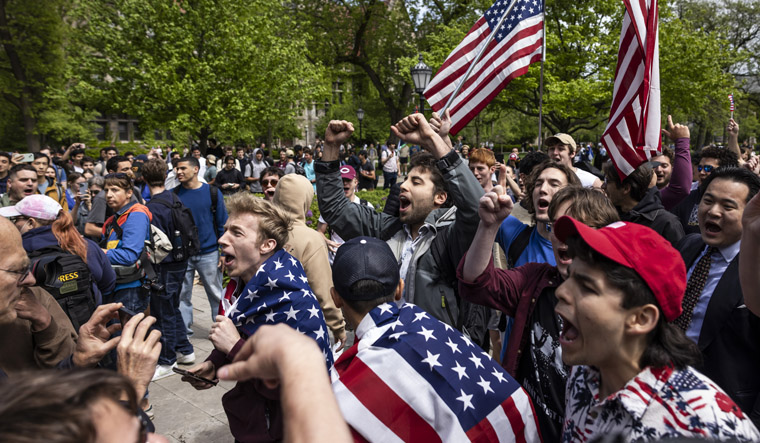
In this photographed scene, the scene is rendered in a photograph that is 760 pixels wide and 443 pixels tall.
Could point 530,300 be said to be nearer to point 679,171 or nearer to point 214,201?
point 679,171

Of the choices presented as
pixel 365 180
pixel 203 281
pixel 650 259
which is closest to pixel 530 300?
pixel 650 259

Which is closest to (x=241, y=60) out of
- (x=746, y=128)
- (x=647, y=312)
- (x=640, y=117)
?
(x=640, y=117)

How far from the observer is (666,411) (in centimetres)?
140

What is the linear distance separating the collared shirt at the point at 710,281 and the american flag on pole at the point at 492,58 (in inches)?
108

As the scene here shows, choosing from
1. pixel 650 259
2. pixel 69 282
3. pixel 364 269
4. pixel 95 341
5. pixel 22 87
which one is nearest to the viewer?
pixel 650 259

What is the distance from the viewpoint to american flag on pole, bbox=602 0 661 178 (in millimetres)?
4270

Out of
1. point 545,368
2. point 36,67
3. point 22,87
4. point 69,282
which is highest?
point 36,67

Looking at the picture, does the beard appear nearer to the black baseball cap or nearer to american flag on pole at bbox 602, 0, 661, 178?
the black baseball cap

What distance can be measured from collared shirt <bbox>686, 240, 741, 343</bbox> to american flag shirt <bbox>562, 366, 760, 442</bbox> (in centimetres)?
122

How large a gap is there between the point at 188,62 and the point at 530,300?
73.5 ft

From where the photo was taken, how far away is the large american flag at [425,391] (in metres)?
1.57

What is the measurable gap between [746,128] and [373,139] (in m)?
33.8

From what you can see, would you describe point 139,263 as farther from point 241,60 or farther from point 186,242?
point 241,60

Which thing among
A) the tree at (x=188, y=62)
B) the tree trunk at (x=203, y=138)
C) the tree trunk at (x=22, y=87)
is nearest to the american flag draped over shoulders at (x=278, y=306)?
the tree at (x=188, y=62)
